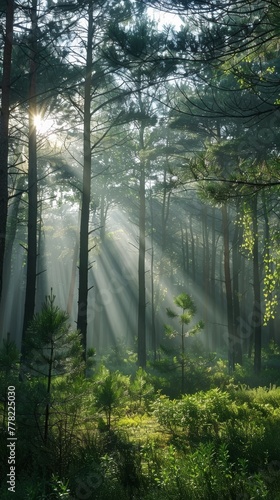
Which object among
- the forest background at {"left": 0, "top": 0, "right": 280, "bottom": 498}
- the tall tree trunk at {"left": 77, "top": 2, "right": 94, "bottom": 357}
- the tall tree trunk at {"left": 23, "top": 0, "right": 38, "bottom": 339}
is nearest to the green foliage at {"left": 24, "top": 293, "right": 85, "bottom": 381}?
the forest background at {"left": 0, "top": 0, "right": 280, "bottom": 498}

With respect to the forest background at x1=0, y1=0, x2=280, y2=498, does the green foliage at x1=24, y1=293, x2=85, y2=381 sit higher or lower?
lower

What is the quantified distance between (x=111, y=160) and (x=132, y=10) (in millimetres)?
15757

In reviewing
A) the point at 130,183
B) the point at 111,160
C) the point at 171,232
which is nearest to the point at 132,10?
the point at 111,160

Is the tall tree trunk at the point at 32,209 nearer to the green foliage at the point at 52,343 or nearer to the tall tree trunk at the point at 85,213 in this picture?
the tall tree trunk at the point at 85,213

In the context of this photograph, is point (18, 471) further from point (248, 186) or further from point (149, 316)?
point (149, 316)

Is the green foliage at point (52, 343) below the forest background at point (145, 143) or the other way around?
below

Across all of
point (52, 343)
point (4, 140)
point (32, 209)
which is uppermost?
point (32, 209)

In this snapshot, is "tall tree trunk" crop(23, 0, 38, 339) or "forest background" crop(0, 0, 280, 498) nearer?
"forest background" crop(0, 0, 280, 498)

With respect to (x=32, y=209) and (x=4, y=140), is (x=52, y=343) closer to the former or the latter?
(x=4, y=140)

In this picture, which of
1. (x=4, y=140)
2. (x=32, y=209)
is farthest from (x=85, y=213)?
(x=4, y=140)

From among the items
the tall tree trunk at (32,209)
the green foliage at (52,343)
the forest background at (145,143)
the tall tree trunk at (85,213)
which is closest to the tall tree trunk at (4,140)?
the forest background at (145,143)

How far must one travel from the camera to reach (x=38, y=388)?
5961mm

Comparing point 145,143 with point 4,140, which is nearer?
point 4,140

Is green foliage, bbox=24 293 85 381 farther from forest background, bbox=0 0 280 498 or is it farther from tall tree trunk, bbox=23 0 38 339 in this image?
tall tree trunk, bbox=23 0 38 339
